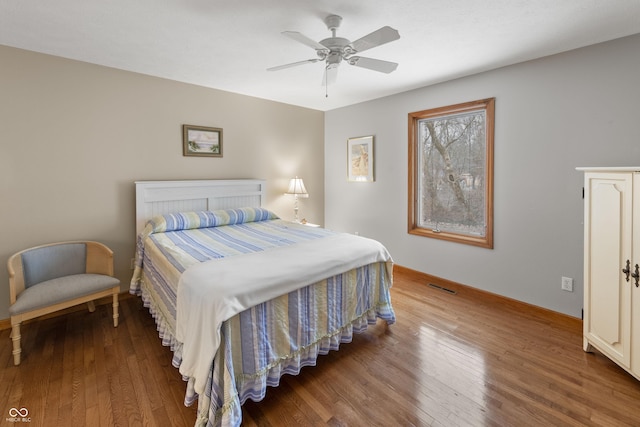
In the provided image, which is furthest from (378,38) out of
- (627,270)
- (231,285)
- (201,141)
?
(201,141)

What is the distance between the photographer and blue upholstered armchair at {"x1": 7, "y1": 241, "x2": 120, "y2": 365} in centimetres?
217

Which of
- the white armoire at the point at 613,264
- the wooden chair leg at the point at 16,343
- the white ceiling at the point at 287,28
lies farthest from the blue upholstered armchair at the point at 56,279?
the white armoire at the point at 613,264

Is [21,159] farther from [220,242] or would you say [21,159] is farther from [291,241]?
[291,241]

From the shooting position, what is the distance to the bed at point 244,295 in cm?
155

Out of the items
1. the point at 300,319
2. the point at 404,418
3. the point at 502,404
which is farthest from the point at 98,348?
the point at 502,404

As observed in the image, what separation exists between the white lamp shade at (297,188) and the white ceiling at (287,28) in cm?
164

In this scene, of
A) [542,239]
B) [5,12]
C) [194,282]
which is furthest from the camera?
[542,239]

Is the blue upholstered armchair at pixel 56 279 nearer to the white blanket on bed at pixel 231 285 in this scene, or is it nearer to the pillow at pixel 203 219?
the pillow at pixel 203 219

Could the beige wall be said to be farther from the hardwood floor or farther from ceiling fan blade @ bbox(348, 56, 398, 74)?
ceiling fan blade @ bbox(348, 56, 398, 74)

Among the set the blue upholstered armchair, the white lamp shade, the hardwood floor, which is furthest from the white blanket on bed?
the white lamp shade

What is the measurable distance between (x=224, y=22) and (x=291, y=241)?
1745mm

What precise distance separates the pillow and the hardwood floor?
36.2 inches

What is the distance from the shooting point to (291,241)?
264 centimetres

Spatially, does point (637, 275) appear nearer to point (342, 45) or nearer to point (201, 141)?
point (342, 45)
